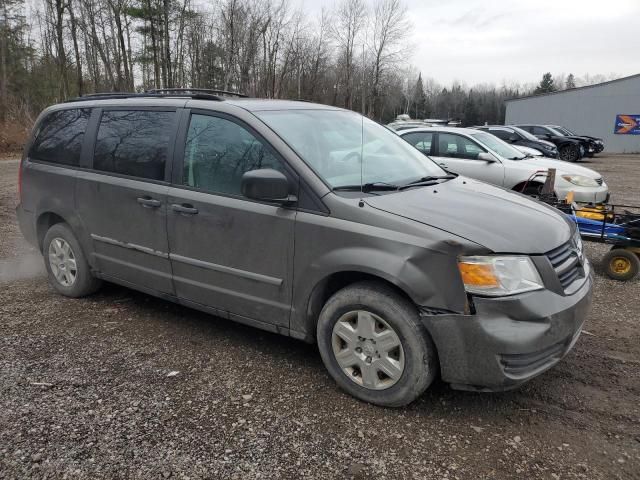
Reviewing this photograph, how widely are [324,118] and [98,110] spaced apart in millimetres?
2061

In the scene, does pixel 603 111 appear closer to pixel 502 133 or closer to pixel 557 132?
pixel 557 132

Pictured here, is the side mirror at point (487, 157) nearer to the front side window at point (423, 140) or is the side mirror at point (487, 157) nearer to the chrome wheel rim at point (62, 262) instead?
the front side window at point (423, 140)

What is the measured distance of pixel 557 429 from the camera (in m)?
2.85

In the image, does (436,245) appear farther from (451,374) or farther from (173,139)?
(173,139)

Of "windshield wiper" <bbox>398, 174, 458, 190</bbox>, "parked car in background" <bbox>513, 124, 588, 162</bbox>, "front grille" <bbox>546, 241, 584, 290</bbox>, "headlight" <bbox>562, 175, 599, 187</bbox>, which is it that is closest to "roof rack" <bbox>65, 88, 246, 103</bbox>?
"windshield wiper" <bbox>398, 174, 458, 190</bbox>

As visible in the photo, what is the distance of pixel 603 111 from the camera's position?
33.9 m

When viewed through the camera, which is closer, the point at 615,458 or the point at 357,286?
the point at 615,458

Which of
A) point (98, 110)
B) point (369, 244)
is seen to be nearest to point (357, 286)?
point (369, 244)

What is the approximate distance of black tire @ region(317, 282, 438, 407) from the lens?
2820 millimetres

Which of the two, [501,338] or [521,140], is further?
[521,140]

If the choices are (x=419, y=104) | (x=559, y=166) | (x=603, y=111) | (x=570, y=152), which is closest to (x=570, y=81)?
(x=419, y=104)

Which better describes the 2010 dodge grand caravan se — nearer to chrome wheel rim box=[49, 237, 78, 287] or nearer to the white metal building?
chrome wheel rim box=[49, 237, 78, 287]

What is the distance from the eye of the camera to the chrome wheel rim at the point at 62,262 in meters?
4.71

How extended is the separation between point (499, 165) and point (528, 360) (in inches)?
256
